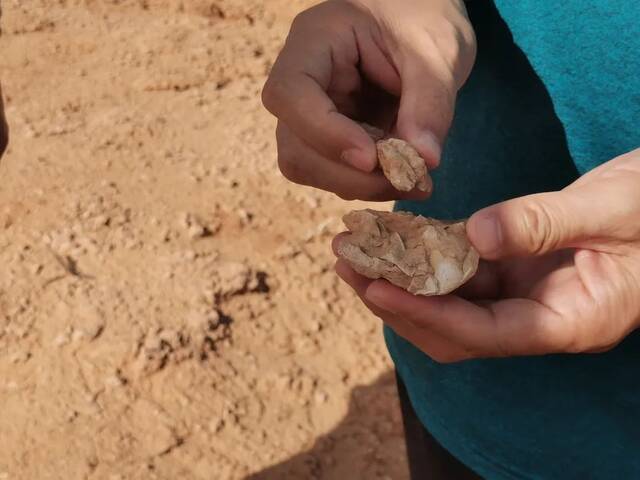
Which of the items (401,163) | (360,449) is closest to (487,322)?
(401,163)

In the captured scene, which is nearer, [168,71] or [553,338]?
[553,338]

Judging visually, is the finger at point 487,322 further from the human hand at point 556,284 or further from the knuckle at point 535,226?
the knuckle at point 535,226

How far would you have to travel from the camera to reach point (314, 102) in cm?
126

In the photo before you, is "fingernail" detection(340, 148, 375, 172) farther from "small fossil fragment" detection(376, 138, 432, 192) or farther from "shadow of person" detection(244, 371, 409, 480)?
"shadow of person" detection(244, 371, 409, 480)

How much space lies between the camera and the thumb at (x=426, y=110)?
126 cm

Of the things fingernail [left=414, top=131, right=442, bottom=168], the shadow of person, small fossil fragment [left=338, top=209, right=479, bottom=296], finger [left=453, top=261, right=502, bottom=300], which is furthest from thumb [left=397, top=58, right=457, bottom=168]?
the shadow of person

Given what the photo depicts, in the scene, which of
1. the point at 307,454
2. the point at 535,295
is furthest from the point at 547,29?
the point at 307,454

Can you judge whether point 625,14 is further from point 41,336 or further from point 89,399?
point 41,336

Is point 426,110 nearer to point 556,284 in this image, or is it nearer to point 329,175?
point 329,175

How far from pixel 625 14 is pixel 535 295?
46 centimetres

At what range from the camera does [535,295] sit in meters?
1.26

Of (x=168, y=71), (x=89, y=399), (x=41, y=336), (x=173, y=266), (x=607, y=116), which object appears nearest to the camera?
(x=607, y=116)

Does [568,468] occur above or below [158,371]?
above

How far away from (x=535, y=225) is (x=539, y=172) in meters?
0.37
